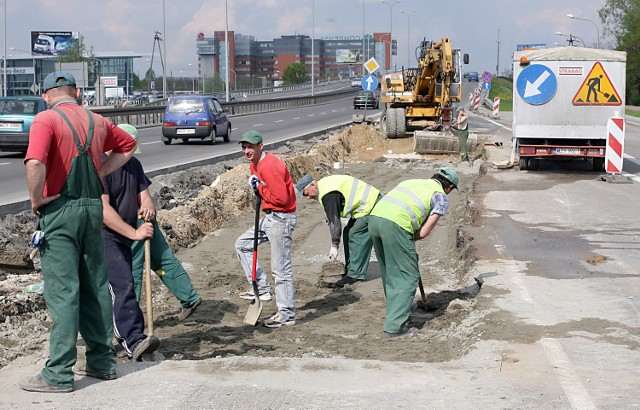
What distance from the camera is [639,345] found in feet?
22.6

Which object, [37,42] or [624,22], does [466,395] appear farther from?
[37,42]

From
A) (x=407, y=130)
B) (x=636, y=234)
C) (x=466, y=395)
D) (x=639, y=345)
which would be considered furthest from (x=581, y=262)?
(x=407, y=130)

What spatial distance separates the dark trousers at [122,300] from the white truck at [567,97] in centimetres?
1557

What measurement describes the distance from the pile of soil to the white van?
113 metres

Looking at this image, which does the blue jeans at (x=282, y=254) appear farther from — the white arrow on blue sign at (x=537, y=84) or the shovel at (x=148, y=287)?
the white arrow on blue sign at (x=537, y=84)

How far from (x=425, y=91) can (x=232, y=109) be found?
2660 centimetres

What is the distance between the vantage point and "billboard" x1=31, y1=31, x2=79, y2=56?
407 ft

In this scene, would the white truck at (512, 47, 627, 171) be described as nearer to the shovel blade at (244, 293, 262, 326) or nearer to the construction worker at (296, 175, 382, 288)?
the construction worker at (296, 175, 382, 288)

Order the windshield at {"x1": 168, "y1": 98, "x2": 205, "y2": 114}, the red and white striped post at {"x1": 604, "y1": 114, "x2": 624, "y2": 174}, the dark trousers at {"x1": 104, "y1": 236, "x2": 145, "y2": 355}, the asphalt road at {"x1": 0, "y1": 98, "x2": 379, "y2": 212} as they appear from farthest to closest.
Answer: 1. the windshield at {"x1": 168, "y1": 98, "x2": 205, "y2": 114}
2. the red and white striped post at {"x1": 604, "y1": 114, "x2": 624, "y2": 174}
3. the asphalt road at {"x1": 0, "y1": 98, "x2": 379, "y2": 212}
4. the dark trousers at {"x1": 104, "y1": 236, "x2": 145, "y2": 355}

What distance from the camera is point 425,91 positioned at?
1352 inches

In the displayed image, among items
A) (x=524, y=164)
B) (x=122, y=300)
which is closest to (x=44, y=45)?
(x=524, y=164)

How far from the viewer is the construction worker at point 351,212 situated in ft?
32.9

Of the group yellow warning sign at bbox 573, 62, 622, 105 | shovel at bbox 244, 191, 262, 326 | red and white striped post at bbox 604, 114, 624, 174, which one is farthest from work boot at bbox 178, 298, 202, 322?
yellow warning sign at bbox 573, 62, 622, 105

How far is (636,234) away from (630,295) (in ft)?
14.3
